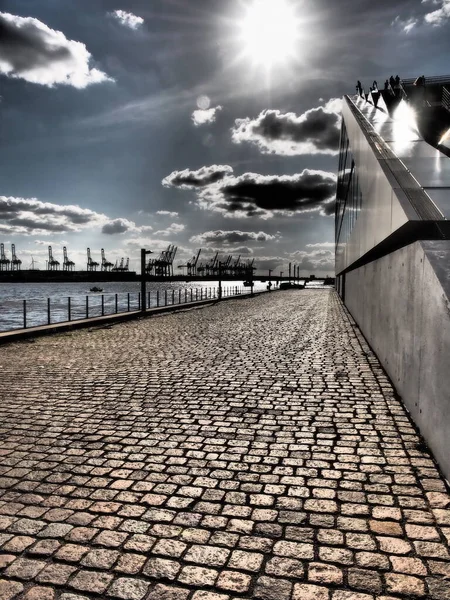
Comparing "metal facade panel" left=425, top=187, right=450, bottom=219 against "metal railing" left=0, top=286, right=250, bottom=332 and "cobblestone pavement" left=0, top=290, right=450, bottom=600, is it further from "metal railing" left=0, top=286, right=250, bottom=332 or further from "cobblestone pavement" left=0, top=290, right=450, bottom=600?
"metal railing" left=0, top=286, right=250, bottom=332

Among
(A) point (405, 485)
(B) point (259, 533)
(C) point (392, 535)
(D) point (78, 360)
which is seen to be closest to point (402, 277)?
(A) point (405, 485)

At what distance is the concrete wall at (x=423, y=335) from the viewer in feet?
12.3

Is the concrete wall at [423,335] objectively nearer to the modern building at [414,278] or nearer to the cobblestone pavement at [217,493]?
the modern building at [414,278]

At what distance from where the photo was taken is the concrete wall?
374 centimetres

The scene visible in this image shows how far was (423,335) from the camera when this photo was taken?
14.9 ft

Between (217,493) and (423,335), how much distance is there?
2745 mm

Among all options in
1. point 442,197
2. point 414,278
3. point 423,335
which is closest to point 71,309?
point 442,197

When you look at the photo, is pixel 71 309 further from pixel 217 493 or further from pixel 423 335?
pixel 217 493

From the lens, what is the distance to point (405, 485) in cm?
347

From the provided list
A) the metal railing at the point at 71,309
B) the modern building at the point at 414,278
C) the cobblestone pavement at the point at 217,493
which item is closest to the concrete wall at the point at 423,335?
the modern building at the point at 414,278

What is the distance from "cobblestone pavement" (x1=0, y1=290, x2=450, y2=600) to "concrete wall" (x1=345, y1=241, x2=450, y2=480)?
10.7 inches

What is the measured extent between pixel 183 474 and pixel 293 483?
0.95 m

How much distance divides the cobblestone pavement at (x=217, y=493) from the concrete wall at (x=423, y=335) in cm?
27

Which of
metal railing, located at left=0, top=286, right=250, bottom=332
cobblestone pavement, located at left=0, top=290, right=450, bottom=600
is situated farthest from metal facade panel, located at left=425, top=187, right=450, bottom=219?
metal railing, located at left=0, top=286, right=250, bottom=332
